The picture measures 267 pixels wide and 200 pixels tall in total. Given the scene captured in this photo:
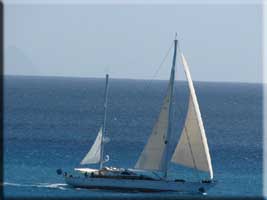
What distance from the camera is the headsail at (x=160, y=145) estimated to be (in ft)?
181

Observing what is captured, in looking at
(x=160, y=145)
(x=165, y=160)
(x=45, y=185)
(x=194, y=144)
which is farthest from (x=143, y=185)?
(x=45, y=185)

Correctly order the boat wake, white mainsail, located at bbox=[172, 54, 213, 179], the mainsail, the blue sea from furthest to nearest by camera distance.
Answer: the blue sea, the boat wake, the mainsail, white mainsail, located at bbox=[172, 54, 213, 179]

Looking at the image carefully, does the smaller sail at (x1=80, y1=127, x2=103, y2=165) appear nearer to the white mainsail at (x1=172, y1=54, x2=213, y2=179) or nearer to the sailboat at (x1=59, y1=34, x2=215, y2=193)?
the sailboat at (x1=59, y1=34, x2=215, y2=193)

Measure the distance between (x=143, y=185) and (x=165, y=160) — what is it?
5.84 ft

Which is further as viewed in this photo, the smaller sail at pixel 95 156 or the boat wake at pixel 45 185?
the smaller sail at pixel 95 156

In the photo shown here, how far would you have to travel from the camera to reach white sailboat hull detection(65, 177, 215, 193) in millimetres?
55156

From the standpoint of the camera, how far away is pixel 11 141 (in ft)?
263

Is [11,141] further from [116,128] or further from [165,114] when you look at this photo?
[165,114]

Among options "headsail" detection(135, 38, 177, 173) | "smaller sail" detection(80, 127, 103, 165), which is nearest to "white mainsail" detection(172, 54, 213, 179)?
Answer: "headsail" detection(135, 38, 177, 173)

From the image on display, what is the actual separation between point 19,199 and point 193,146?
9.40 m

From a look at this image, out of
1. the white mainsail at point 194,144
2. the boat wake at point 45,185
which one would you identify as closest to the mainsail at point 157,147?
the white mainsail at point 194,144

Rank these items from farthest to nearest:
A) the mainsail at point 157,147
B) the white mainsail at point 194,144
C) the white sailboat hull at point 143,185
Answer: the mainsail at point 157,147, the white sailboat hull at point 143,185, the white mainsail at point 194,144

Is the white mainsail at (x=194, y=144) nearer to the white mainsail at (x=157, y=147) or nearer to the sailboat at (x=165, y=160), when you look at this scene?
the sailboat at (x=165, y=160)

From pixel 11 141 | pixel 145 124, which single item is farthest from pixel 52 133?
pixel 145 124
